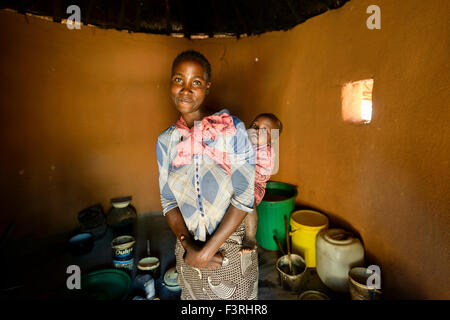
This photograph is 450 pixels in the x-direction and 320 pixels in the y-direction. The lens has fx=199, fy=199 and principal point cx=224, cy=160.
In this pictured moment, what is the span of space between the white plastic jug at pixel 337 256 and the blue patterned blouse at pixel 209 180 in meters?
1.67

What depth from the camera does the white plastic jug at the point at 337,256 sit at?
6.86 feet

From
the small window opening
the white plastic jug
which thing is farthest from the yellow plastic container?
the small window opening

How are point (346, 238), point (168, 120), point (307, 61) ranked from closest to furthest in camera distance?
point (346, 238)
point (307, 61)
point (168, 120)

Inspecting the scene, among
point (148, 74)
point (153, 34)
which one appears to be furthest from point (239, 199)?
point (153, 34)

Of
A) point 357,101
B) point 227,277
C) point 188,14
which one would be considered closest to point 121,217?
point 227,277

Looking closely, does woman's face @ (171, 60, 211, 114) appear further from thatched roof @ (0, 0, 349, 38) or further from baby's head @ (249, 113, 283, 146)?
thatched roof @ (0, 0, 349, 38)

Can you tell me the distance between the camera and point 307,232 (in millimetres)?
2447

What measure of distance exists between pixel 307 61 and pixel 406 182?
1.96 meters

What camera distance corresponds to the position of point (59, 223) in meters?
3.30

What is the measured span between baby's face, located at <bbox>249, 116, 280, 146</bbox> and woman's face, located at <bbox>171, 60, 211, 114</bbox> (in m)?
1.50

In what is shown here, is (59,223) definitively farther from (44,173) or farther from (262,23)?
(262,23)

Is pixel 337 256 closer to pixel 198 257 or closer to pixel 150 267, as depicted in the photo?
pixel 198 257

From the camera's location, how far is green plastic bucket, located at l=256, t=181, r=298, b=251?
8.87 ft

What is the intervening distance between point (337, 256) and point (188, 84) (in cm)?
226
